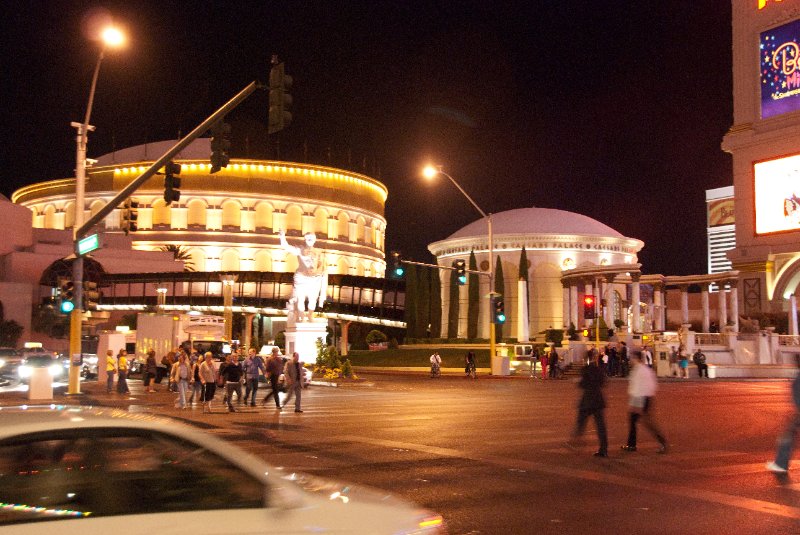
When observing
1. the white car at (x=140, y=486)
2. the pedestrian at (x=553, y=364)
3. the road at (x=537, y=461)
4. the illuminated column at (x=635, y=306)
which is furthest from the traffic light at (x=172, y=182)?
the illuminated column at (x=635, y=306)

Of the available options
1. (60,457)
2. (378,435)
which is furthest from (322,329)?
(60,457)

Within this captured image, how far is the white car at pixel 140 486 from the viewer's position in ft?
14.4

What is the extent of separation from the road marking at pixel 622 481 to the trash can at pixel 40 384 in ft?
44.1

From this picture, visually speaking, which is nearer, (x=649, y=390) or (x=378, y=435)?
(x=649, y=390)

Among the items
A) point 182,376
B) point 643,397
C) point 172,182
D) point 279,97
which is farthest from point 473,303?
point 643,397

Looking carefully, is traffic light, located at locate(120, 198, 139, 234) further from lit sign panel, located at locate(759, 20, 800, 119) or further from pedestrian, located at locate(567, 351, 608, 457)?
lit sign panel, located at locate(759, 20, 800, 119)

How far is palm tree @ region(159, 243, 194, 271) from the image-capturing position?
3829 inches

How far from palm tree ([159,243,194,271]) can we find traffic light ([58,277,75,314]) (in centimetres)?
7114

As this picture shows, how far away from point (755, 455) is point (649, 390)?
6.16 feet

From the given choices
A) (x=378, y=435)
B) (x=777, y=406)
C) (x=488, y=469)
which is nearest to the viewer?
(x=488, y=469)

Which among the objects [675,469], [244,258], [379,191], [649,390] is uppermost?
[379,191]

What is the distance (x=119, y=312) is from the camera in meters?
83.9

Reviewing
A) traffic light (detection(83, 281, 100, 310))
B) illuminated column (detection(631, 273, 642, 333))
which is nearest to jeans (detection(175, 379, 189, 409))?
traffic light (detection(83, 281, 100, 310))

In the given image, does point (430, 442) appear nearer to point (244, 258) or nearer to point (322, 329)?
point (322, 329)
